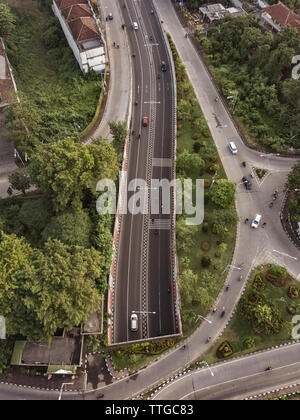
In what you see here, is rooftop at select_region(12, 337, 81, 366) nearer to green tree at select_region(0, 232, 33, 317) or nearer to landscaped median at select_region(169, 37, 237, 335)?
green tree at select_region(0, 232, 33, 317)

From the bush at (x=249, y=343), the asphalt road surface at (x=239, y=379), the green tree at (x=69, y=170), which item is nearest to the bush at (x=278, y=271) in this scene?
the bush at (x=249, y=343)

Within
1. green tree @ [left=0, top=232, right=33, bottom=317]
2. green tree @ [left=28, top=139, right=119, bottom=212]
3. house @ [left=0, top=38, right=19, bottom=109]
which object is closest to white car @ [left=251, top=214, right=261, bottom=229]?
green tree @ [left=28, top=139, right=119, bottom=212]

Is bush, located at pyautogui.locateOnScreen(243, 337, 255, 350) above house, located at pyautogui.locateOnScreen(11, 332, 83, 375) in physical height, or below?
below

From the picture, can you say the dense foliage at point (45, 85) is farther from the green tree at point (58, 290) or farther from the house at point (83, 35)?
the green tree at point (58, 290)

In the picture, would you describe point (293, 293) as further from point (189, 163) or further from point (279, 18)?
point (279, 18)

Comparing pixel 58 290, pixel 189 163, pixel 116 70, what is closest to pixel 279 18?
pixel 116 70

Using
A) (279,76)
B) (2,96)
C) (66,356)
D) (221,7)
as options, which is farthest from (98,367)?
(221,7)
